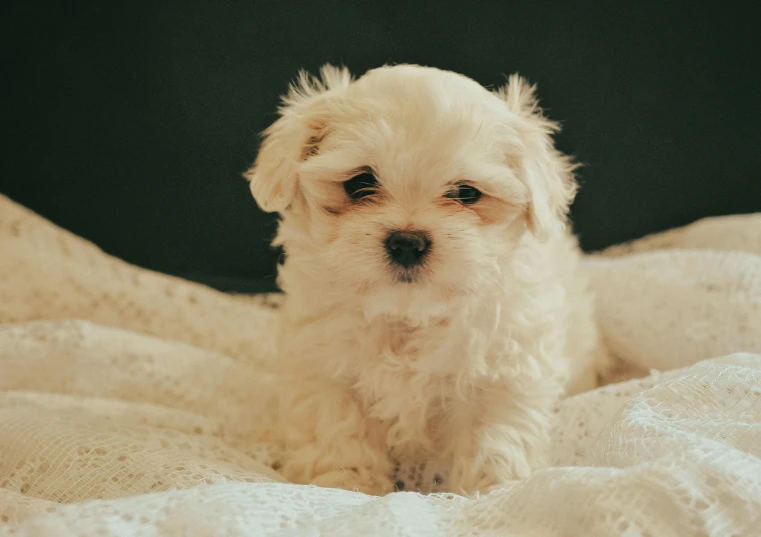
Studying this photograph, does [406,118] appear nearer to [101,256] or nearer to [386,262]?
[386,262]

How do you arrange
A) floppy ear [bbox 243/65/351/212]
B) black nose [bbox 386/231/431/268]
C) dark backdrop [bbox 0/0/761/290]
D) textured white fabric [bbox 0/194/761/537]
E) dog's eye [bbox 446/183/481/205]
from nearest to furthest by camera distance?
textured white fabric [bbox 0/194/761/537] → black nose [bbox 386/231/431/268] → dog's eye [bbox 446/183/481/205] → floppy ear [bbox 243/65/351/212] → dark backdrop [bbox 0/0/761/290]

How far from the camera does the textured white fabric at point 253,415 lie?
3.39 ft

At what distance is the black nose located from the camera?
146cm

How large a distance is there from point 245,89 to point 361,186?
145 cm

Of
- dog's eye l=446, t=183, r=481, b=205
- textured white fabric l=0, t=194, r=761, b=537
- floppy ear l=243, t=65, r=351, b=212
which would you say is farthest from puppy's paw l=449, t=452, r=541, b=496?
floppy ear l=243, t=65, r=351, b=212

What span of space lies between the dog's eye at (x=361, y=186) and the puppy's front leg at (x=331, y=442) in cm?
47

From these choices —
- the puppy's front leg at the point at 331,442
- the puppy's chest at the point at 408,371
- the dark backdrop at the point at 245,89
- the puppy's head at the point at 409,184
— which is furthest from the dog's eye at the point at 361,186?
the dark backdrop at the point at 245,89

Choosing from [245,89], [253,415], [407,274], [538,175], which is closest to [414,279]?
[407,274]

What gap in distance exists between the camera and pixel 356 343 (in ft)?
5.54

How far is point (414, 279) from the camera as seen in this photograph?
148 cm

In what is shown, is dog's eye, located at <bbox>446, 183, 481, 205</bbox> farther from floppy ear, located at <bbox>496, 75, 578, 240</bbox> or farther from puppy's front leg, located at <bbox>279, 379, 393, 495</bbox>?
puppy's front leg, located at <bbox>279, 379, 393, 495</bbox>

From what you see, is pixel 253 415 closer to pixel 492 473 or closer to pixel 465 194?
pixel 492 473

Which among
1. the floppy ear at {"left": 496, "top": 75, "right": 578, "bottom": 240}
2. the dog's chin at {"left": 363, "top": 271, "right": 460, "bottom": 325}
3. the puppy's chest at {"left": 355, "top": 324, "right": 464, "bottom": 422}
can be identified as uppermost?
the floppy ear at {"left": 496, "top": 75, "right": 578, "bottom": 240}

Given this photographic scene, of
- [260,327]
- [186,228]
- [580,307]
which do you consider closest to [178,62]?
[186,228]
